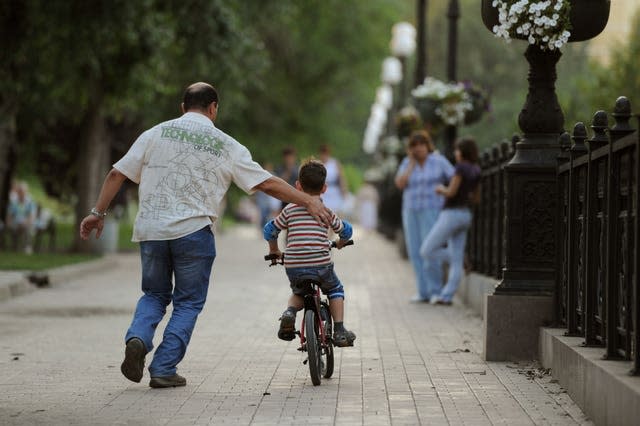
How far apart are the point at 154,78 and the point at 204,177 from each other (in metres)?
17.4

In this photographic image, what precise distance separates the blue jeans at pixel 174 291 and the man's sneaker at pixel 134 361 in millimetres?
147

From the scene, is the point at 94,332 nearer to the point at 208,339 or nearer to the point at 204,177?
the point at 208,339

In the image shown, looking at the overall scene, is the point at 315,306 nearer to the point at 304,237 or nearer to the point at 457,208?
the point at 304,237

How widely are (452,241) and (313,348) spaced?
7705mm

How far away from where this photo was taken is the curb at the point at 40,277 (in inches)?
661

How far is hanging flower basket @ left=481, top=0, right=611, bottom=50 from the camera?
9.97 m

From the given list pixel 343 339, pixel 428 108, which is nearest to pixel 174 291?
pixel 343 339

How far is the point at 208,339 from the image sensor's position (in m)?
11.9

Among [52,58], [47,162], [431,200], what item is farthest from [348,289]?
[47,162]

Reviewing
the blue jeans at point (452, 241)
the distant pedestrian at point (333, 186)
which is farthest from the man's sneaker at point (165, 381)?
the distant pedestrian at point (333, 186)

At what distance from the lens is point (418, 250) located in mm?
16734

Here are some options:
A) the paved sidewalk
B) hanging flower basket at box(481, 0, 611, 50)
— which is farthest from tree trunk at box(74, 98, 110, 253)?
hanging flower basket at box(481, 0, 611, 50)

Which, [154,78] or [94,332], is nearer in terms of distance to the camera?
[94,332]

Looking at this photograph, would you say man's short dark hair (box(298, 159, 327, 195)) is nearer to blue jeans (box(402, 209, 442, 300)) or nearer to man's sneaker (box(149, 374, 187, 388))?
man's sneaker (box(149, 374, 187, 388))
